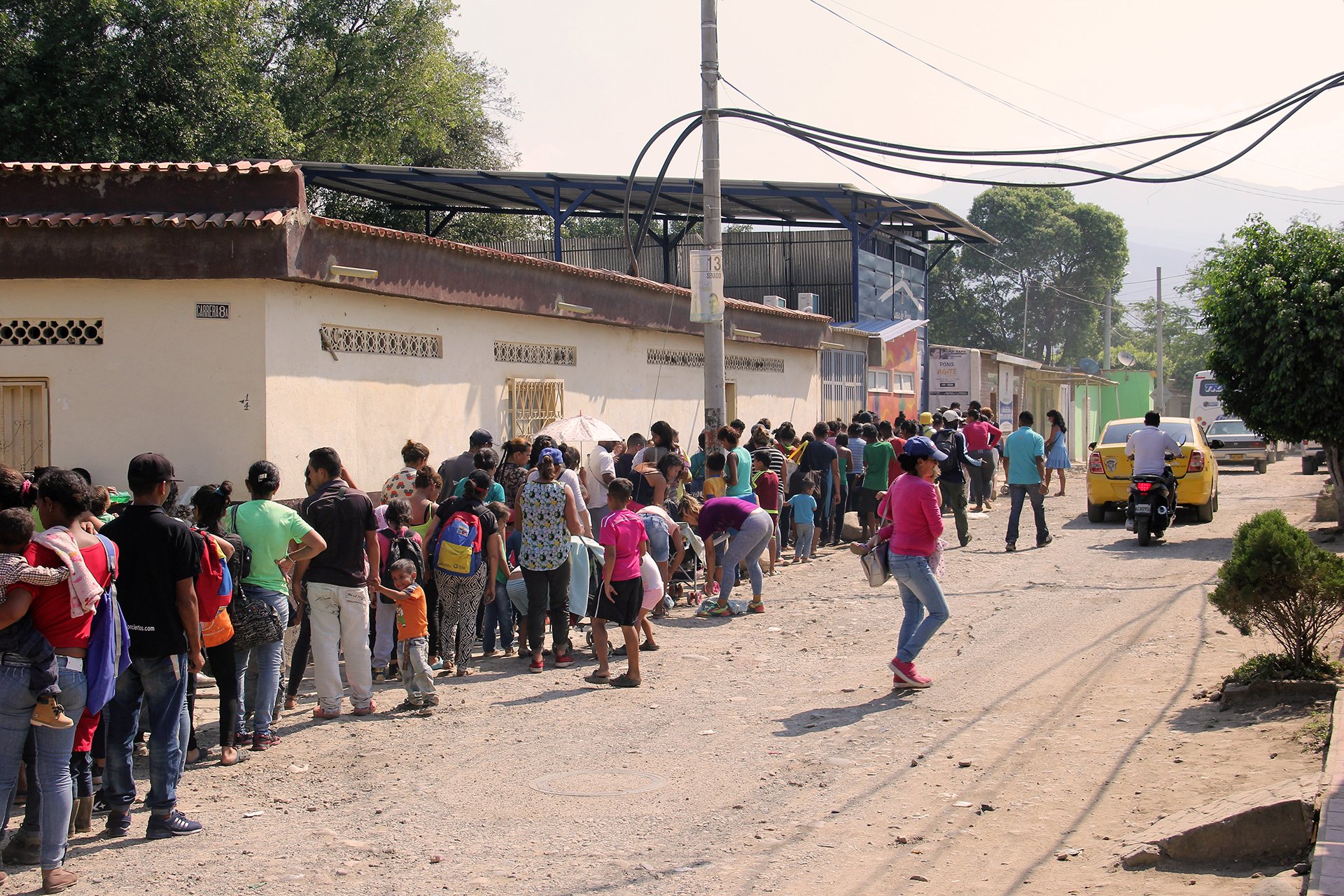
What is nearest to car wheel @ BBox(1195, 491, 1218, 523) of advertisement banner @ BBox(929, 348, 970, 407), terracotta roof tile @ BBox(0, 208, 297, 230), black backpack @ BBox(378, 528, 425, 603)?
advertisement banner @ BBox(929, 348, 970, 407)

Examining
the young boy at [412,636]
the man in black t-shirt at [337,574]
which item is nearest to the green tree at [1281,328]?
the young boy at [412,636]

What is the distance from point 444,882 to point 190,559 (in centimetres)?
204

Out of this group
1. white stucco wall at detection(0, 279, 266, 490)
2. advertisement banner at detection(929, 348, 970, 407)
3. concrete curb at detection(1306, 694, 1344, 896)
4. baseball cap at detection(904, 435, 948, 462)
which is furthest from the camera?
advertisement banner at detection(929, 348, 970, 407)

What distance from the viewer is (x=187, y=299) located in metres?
10.2

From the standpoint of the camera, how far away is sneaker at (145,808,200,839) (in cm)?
588

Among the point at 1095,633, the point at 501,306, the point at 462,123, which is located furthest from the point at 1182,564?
Answer: the point at 462,123

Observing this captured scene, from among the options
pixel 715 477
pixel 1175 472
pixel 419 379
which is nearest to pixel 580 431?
pixel 715 477

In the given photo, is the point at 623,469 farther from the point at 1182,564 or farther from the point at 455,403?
the point at 1182,564

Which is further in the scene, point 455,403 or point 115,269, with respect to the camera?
point 455,403

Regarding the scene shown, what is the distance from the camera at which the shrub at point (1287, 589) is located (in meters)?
7.55

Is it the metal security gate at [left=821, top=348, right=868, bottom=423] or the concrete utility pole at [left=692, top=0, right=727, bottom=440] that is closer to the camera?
the concrete utility pole at [left=692, top=0, right=727, bottom=440]

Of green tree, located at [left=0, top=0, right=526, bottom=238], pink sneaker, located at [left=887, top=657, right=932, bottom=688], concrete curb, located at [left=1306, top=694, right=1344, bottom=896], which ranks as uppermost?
green tree, located at [left=0, top=0, right=526, bottom=238]

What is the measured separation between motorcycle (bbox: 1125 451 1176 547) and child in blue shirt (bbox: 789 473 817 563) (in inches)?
165

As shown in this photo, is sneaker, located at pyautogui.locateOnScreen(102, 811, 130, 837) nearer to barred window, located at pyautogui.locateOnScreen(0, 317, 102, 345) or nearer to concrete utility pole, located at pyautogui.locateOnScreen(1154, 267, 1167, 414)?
barred window, located at pyautogui.locateOnScreen(0, 317, 102, 345)
